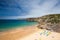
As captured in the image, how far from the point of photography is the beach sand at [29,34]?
6.09ft

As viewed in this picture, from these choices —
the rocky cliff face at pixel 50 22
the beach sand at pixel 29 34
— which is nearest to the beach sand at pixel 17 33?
the beach sand at pixel 29 34

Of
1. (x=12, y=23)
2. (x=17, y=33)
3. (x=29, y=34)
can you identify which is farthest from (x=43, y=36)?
(x=12, y=23)

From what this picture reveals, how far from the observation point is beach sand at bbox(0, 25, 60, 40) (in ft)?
6.09

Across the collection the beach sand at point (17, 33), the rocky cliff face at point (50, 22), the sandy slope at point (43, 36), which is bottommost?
the sandy slope at point (43, 36)

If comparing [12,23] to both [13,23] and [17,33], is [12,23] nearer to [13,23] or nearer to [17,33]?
[13,23]

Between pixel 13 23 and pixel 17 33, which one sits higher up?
pixel 13 23

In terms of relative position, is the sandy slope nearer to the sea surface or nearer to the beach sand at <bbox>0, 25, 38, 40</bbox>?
the beach sand at <bbox>0, 25, 38, 40</bbox>

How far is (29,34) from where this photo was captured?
6.25ft

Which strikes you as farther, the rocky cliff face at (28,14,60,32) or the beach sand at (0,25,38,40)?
the rocky cliff face at (28,14,60,32)

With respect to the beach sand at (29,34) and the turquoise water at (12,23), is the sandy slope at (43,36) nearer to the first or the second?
the beach sand at (29,34)

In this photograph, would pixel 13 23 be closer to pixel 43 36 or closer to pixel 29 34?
pixel 29 34

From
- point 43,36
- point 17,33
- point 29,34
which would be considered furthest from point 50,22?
point 17,33

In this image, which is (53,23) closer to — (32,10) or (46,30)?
(46,30)

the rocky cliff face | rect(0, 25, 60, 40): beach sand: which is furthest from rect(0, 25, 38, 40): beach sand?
the rocky cliff face
